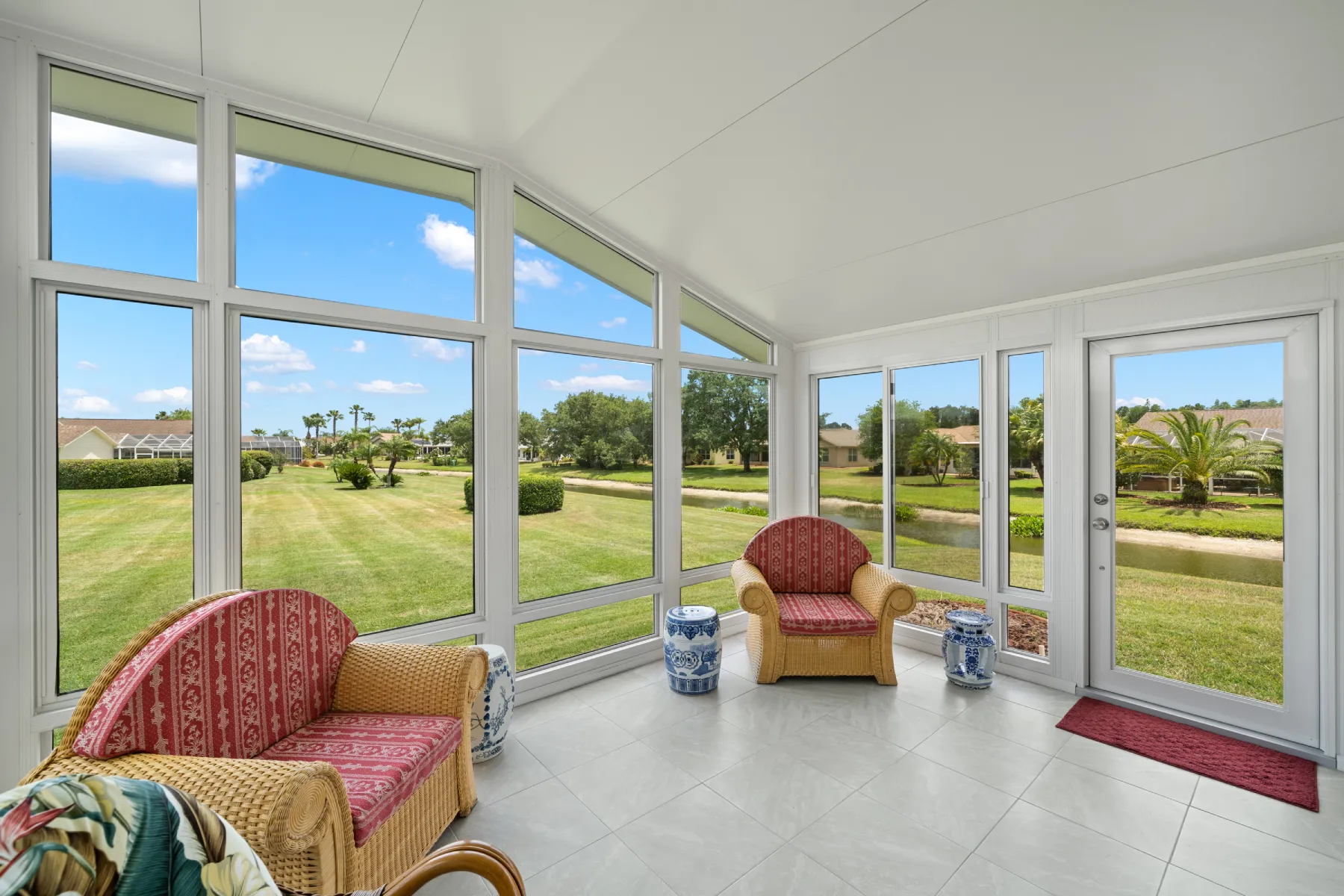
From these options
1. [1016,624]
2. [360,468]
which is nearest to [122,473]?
[360,468]

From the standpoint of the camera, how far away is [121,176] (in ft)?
7.11

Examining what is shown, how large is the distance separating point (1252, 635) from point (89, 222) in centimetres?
544

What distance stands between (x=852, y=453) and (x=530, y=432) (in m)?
2.52

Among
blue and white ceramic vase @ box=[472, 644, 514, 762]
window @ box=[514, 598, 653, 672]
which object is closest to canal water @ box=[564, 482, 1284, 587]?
window @ box=[514, 598, 653, 672]

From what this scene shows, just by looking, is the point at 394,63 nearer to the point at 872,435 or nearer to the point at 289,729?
the point at 289,729

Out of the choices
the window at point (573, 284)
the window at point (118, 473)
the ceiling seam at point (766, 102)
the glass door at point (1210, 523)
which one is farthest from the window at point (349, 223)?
the glass door at point (1210, 523)

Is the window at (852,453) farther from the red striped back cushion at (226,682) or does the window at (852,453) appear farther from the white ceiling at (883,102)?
the red striped back cushion at (226,682)

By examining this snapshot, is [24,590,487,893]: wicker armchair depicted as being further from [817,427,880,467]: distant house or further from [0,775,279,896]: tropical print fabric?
[817,427,880,467]: distant house

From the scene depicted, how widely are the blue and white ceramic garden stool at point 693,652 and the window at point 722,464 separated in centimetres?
83

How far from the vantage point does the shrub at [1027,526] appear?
3.38 m

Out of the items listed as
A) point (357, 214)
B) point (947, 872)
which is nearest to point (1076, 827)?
point (947, 872)

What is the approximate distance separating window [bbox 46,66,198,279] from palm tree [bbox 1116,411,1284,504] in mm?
4704

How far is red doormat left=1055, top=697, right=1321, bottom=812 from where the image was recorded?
2.29m

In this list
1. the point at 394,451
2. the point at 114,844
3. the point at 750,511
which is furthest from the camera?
the point at 750,511
